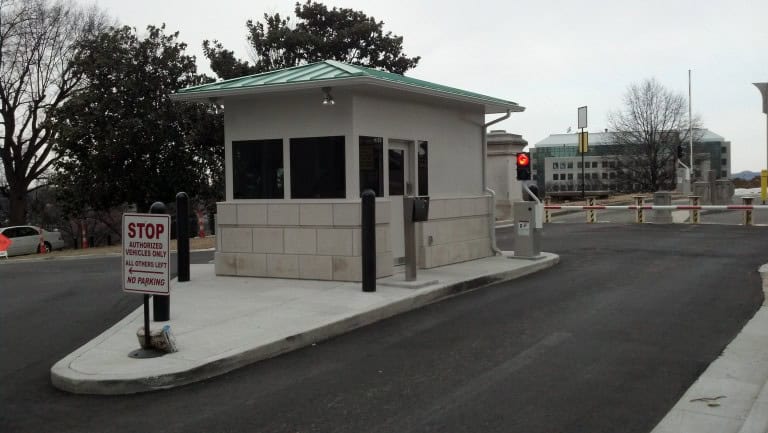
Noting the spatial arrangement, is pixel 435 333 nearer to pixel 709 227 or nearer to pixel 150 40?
pixel 709 227

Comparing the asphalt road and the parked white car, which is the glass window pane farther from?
the parked white car

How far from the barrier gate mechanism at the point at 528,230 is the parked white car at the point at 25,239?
2465cm

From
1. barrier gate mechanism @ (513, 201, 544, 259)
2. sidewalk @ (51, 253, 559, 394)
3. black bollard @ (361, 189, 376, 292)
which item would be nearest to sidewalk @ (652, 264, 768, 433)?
sidewalk @ (51, 253, 559, 394)

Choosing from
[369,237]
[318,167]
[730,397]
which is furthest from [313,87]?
[730,397]

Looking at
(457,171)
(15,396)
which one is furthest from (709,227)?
(15,396)

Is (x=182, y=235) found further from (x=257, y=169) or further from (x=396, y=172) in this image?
(x=396, y=172)

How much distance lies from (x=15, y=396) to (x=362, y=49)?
33848 mm

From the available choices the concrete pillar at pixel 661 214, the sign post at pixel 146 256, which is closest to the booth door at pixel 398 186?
the sign post at pixel 146 256

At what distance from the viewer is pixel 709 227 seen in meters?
21.5

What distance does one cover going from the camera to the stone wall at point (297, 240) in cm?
1073

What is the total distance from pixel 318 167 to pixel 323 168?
0.09 m

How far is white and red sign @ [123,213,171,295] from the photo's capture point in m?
6.75

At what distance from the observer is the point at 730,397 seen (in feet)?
17.6

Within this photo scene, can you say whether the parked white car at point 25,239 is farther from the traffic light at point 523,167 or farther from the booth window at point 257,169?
the traffic light at point 523,167
